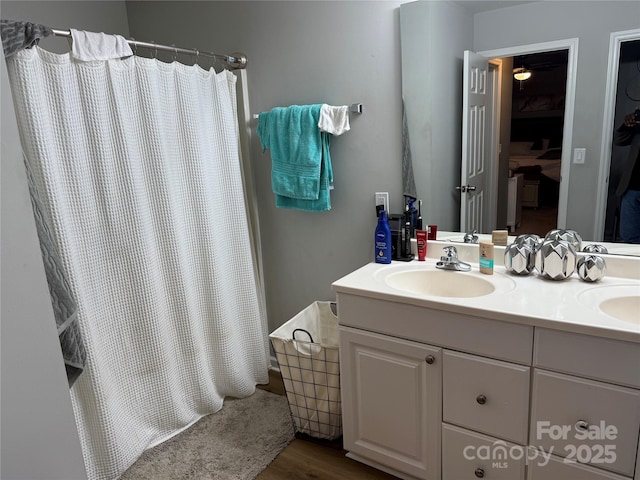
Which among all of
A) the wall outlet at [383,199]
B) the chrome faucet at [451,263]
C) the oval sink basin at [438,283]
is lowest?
the oval sink basin at [438,283]

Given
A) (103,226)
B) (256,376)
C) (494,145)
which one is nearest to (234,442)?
(256,376)

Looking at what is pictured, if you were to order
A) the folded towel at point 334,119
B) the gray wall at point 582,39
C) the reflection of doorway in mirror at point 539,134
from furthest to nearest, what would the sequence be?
the folded towel at point 334,119 < the reflection of doorway in mirror at point 539,134 < the gray wall at point 582,39

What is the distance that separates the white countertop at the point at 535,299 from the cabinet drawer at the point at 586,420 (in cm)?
18

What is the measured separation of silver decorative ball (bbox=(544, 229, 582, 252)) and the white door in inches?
11.0

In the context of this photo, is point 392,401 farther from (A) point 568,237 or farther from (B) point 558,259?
(A) point 568,237

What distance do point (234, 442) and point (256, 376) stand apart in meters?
0.49

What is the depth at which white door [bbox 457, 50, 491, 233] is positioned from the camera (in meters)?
1.83

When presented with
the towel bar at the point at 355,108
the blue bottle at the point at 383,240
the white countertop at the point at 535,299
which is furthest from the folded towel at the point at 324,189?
the white countertop at the point at 535,299

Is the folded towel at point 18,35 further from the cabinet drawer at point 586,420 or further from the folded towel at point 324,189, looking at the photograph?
the cabinet drawer at point 586,420

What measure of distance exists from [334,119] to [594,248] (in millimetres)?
1220

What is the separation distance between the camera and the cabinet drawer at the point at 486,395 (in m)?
1.41

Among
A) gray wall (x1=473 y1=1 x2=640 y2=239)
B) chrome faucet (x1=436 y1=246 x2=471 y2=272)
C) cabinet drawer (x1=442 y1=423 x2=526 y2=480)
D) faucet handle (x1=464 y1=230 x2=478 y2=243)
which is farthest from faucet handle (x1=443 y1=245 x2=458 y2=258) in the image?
cabinet drawer (x1=442 y1=423 x2=526 y2=480)

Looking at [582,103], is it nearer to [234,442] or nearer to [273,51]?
[273,51]

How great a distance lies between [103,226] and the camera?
1860 mm
